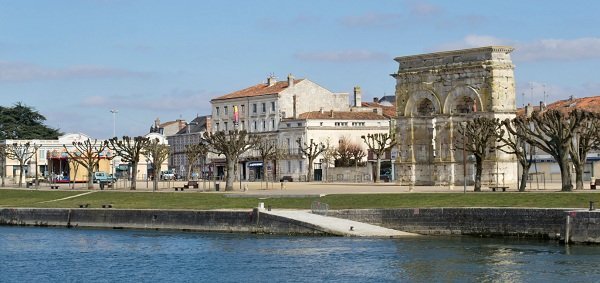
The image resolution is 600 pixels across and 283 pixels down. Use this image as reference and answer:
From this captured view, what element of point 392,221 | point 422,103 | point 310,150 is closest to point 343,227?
point 392,221

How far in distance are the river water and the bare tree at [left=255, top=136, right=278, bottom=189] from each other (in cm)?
5624

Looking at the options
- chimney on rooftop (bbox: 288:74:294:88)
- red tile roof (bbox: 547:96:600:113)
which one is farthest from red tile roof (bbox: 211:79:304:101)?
red tile roof (bbox: 547:96:600:113)

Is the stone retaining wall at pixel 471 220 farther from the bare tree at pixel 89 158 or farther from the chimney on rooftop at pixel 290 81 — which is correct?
the chimney on rooftop at pixel 290 81

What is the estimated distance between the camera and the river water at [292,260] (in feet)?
166

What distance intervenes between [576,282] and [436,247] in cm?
1342

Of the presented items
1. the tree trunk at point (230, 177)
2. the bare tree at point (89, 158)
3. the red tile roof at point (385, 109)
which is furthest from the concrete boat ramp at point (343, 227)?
the red tile roof at point (385, 109)

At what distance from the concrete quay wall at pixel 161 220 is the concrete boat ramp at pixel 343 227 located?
48 cm

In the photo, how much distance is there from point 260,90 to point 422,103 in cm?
6127

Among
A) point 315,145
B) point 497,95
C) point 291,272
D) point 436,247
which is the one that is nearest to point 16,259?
point 291,272

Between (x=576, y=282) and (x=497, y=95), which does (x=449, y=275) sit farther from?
(x=497, y=95)

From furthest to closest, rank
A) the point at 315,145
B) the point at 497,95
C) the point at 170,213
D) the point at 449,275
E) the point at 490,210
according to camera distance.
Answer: the point at 315,145 < the point at 497,95 < the point at 170,213 < the point at 490,210 < the point at 449,275

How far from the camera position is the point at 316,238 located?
213 ft

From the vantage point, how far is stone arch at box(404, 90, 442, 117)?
91.2m

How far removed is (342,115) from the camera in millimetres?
144750
